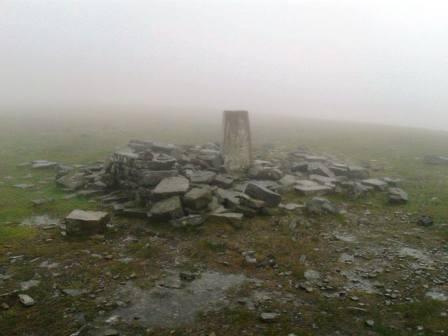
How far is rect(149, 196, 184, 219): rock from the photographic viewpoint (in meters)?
9.32

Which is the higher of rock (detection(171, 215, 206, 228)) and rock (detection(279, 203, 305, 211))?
rock (detection(279, 203, 305, 211))

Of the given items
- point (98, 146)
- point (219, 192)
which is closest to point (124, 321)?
point (219, 192)

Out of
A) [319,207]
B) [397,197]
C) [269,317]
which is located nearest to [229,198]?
[319,207]

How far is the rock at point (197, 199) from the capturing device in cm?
955

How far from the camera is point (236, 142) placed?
13.7m

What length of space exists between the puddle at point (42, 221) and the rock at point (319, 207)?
6834mm

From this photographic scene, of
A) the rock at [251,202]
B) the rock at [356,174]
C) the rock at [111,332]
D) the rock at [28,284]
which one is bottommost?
the rock at [28,284]

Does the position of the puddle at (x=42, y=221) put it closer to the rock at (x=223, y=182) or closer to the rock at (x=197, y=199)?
the rock at (x=197, y=199)

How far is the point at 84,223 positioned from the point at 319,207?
20.5ft

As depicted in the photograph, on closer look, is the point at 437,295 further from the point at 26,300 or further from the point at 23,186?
the point at 23,186

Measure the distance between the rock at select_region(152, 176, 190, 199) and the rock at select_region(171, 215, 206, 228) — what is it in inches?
38.5

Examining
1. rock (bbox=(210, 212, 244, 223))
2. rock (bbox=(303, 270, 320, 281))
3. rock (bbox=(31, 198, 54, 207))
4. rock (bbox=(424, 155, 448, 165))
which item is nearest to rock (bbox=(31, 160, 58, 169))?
rock (bbox=(31, 198, 54, 207))

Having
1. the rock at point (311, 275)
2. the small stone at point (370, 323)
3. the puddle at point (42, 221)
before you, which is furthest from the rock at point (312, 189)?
the puddle at point (42, 221)

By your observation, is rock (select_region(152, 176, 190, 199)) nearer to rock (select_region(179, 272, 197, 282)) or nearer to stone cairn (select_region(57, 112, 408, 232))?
stone cairn (select_region(57, 112, 408, 232))
